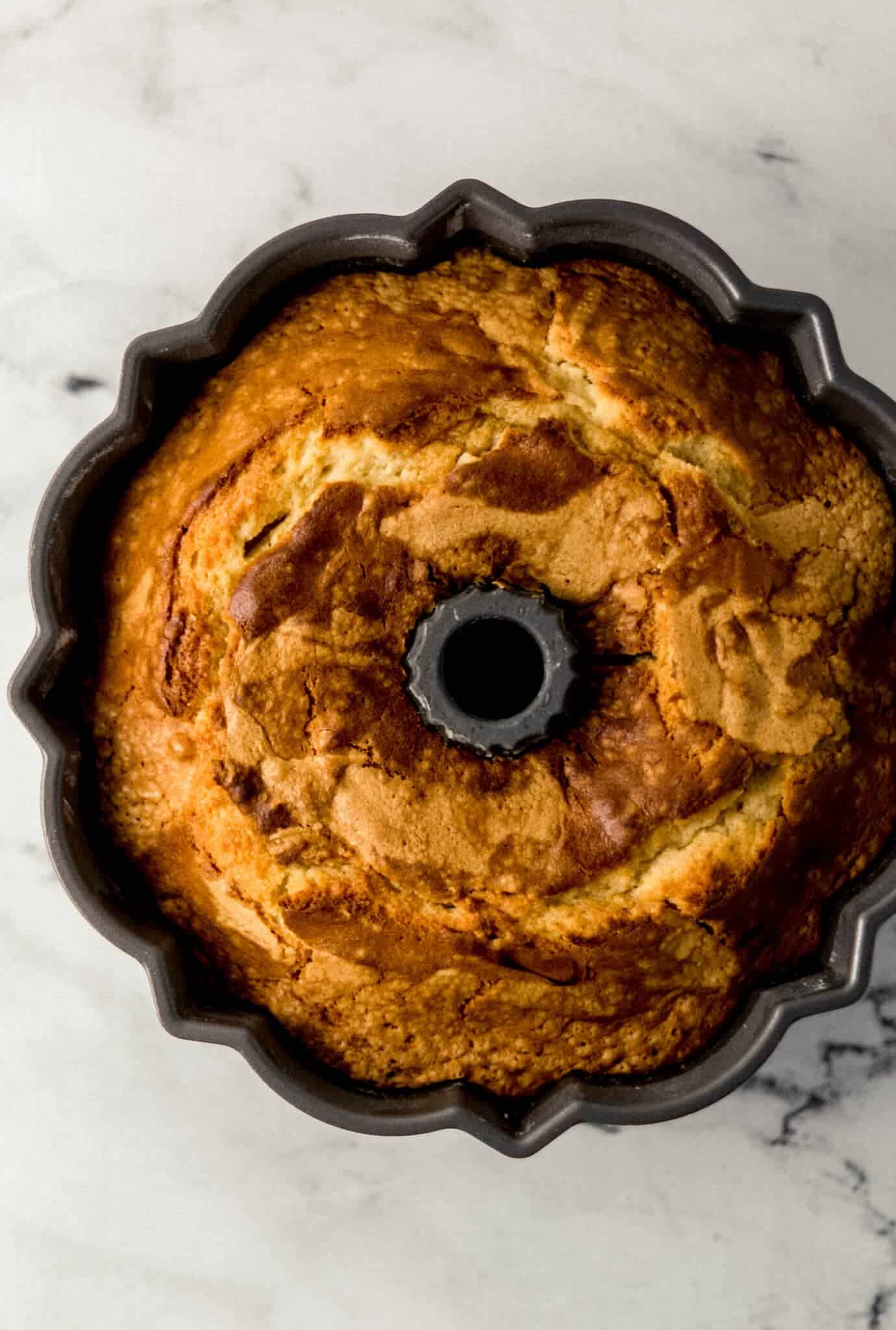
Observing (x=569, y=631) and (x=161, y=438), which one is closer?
(x=569, y=631)

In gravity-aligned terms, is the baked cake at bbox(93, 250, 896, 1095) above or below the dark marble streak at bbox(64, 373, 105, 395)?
above

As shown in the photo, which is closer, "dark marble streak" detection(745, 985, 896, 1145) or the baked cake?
the baked cake

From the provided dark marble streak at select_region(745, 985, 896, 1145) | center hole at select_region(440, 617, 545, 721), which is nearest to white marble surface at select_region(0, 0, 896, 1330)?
dark marble streak at select_region(745, 985, 896, 1145)

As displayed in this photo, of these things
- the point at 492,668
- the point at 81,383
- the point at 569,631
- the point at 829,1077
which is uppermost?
the point at 569,631

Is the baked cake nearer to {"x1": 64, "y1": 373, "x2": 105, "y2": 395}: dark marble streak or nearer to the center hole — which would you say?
the center hole

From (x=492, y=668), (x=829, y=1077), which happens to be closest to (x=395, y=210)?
(x=492, y=668)

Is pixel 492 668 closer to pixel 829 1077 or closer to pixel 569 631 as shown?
pixel 569 631
